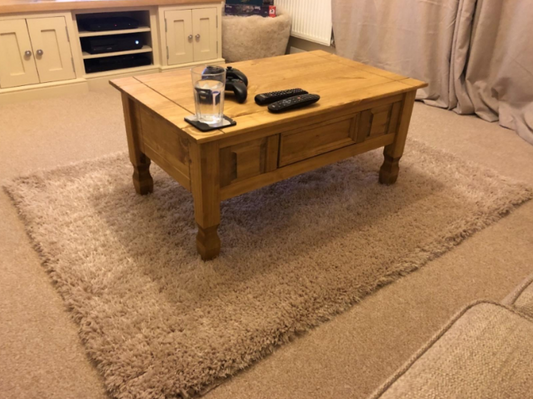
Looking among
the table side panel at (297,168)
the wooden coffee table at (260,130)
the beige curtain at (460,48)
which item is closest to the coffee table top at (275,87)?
the wooden coffee table at (260,130)

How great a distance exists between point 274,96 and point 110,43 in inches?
77.8

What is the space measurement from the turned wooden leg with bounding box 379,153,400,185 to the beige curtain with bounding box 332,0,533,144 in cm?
102

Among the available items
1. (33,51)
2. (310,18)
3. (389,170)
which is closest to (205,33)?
(310,18)

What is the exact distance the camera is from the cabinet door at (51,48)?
2705 millimetres

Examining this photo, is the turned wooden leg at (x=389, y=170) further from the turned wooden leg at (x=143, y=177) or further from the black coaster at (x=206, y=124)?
the turned wooden leg at (x=143, y=177)

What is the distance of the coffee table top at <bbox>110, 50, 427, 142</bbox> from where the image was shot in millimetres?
1369

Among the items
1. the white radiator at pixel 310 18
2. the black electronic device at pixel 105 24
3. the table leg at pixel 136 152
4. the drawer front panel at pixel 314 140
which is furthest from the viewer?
the white radiator at pixel 310 18

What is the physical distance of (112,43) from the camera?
9.86ft

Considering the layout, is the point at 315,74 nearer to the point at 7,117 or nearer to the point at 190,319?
the point at 190,319

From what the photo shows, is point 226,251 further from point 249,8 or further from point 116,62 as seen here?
point 249,8

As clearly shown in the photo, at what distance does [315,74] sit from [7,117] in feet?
6.05

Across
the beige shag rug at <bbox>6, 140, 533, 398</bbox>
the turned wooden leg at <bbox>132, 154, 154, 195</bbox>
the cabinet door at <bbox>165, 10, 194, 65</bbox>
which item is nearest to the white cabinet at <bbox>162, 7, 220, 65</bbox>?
the cabinet door at <bbox>165, 10, 194, 65</bbox>

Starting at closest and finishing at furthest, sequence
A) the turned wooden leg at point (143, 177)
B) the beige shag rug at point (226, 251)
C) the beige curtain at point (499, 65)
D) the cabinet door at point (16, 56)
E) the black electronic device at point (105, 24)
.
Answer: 1. the beige shag rug at point (226, 251)
2. the turned wooden leg at point (143, 177)
3. the beige curtain at point (499, 65)
4. the cabinet door at point (16, 56)
5. the black electronic device at point (105, 24)

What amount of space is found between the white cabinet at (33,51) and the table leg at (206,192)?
1984 millimetres
